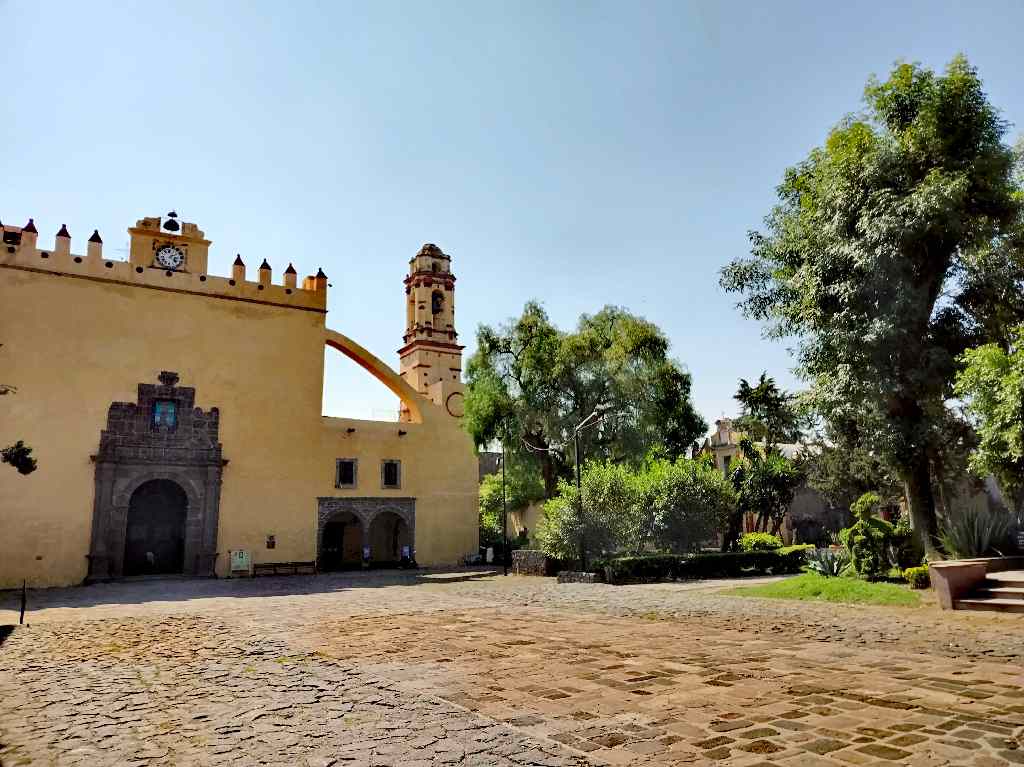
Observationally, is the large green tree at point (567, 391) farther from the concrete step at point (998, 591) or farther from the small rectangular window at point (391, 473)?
the concrete step at point (998, 591)

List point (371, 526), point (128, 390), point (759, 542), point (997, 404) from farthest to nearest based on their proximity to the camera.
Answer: point (371, 526) < point (759, 542) < point (128, 390) < point (997, 404)

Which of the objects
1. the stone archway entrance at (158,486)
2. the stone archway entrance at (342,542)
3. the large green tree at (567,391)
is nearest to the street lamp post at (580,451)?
the large green tree at (567,391)

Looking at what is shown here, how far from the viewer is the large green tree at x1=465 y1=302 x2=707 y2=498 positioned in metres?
29.8

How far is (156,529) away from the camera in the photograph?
28.0 meters

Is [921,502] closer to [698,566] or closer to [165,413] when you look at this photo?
[698,566]

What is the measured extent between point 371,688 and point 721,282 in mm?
15798

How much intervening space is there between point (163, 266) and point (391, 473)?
43.5ft

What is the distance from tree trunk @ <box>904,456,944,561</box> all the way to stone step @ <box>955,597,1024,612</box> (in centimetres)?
355

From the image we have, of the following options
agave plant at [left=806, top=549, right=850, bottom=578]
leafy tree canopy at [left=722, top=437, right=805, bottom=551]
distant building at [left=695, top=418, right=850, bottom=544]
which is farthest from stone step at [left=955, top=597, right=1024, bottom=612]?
distant building at [left=695, top=418, right=850, bottom=544]

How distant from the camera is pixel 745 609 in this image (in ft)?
42.1

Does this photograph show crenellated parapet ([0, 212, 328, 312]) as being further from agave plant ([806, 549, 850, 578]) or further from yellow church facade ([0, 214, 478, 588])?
agave plant ([806, 549, 850, 578])

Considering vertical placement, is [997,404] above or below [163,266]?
below

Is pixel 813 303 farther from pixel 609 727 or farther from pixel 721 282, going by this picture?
pixel 609 727

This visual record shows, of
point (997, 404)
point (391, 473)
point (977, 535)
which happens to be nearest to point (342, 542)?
point (391, 473)
